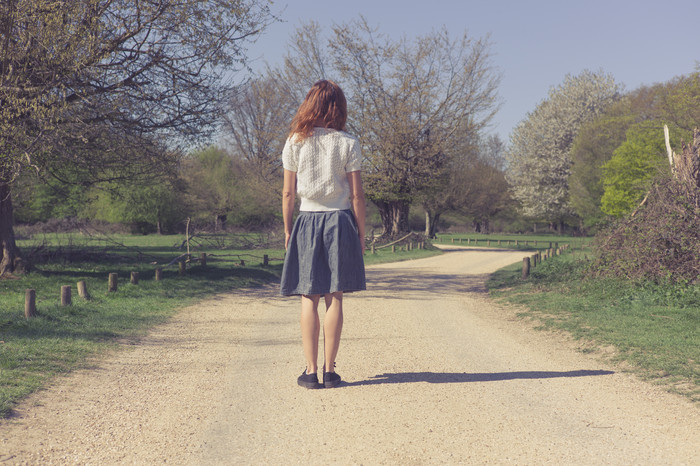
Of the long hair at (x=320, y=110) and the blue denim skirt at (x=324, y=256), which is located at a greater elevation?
the long hair at (x=320, y=110)

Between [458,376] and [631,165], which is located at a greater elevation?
[631,165]

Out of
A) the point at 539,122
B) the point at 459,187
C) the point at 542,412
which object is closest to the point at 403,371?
the point at 542,412

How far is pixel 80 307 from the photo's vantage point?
9.47 meters

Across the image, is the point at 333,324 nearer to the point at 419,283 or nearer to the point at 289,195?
the point at 289,195

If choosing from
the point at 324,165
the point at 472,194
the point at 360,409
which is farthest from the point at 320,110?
the point at 472,194

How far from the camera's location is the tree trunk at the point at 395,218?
3325cm

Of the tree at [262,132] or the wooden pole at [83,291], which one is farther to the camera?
the tree at [262,132]

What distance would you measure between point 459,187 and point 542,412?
4482 centimetres

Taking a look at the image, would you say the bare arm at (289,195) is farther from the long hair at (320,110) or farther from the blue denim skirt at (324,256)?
the long hair at (320,110)

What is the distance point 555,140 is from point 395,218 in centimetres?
2292

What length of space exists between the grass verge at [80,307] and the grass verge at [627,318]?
242 inches

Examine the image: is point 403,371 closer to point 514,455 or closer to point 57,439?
point 514,455

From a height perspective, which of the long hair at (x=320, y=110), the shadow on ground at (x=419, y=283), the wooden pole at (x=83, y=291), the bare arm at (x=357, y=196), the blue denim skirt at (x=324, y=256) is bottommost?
the shadow on ground at (x=419, y=283)

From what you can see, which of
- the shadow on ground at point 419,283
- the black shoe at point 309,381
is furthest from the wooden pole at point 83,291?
the black shoe at point 309,381
